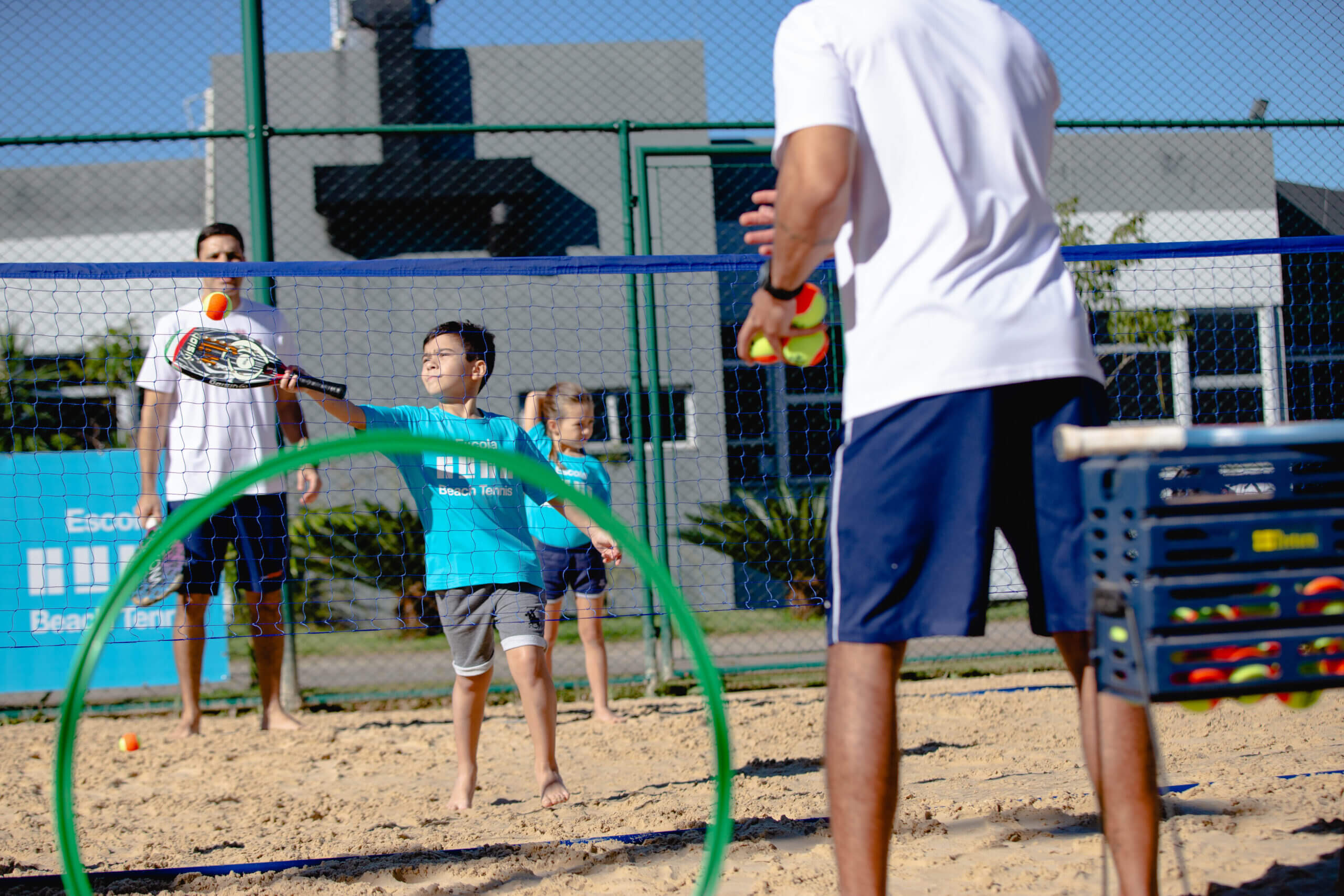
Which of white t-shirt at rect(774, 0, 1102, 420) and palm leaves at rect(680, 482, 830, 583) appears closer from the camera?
white t-shirt at rect(774, 0, 1102, 420)

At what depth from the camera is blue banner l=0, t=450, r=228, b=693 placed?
16.4 feet

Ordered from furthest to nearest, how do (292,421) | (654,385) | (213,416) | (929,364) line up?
1. (654,385)
2. (292,421)
3. (213,416)
4. (929,364)

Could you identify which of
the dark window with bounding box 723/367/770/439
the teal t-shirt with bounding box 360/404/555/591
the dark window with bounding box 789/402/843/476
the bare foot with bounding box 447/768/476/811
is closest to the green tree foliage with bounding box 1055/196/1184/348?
the dark window with bounding box 789/402/843/476

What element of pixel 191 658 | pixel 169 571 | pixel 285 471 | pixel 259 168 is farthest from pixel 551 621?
pixel 259 168

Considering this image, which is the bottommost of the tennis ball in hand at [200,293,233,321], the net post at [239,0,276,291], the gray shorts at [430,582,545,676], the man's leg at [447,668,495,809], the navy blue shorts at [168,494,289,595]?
the man's leg at [447,668,495,809]

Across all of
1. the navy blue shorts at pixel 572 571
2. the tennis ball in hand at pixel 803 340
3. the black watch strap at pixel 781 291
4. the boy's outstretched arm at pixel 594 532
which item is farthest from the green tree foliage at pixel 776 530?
the black watch strap at pixel 781 291

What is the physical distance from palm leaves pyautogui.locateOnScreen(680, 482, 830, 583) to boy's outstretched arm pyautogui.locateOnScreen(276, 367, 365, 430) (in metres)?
3.68

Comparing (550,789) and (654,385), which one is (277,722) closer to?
(550,789)

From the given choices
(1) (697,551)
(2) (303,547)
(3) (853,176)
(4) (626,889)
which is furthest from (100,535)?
(3) (853,176)

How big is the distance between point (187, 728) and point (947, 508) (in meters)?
3.81

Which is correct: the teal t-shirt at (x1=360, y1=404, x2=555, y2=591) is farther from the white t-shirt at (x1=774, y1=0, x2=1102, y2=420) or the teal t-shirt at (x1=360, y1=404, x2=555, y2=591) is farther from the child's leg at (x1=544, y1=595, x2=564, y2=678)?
the white t-shirt at (x1=774, y1=0, x2=1102, y2=420)

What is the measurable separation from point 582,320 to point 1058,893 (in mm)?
5234

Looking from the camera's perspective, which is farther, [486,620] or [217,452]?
[217,452]

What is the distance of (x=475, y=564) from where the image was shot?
3105 millimetres
